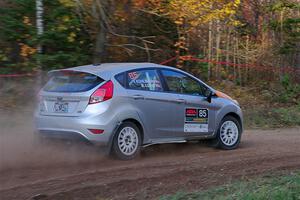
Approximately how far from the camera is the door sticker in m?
10.4

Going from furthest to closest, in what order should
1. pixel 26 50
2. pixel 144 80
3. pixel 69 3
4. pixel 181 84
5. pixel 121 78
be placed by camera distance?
1. pixel 26 50
2. pixel 69 3
3. pixel 181 84
4. pixel 144 80
5. pixel 121 78

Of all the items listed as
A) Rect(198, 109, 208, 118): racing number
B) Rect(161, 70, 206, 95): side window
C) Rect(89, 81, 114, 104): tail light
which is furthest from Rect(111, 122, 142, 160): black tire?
Rect(198, 109, 208, 118): racing number

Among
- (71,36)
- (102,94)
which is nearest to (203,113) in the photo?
(102,94)

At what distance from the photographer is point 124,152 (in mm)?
9477

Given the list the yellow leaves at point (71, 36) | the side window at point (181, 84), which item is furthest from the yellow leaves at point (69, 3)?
the side window at point (181, 84)

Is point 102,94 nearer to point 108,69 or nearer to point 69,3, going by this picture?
point 108,69

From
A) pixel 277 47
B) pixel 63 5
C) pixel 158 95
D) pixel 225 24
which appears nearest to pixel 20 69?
pixel 63 5

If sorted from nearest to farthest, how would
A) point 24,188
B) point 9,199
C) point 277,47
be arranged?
point 9,199 → point 24,188 → point 277,47

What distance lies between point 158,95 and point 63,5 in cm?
571

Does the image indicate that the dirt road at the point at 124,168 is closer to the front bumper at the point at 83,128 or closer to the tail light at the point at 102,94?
the front bumper at the point at 83,128

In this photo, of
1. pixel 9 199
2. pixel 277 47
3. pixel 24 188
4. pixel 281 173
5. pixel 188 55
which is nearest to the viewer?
pixel 9 199

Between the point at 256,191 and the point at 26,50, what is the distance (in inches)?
359

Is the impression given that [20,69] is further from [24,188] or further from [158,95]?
[24,188]

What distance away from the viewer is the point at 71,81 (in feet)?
31.7
